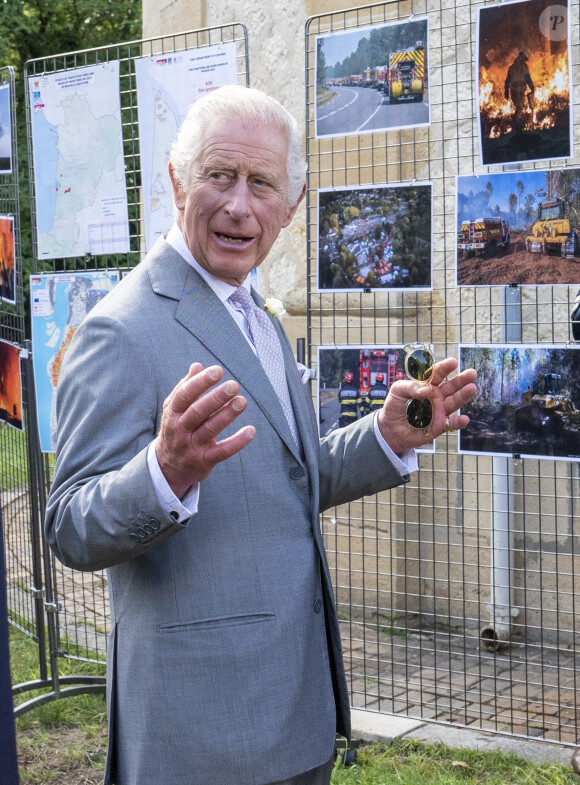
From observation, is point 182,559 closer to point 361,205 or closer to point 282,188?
point 282,188

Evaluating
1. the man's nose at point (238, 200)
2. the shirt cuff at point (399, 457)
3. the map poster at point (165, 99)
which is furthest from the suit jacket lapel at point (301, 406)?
the map poster at point (165, 99)

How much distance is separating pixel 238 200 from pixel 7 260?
8.78 feet

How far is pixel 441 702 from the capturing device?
439cm

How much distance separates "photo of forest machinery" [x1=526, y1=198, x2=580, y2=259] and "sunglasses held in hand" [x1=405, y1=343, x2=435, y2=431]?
1358 mm

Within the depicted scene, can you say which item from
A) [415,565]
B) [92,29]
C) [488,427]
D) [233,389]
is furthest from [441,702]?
[92,29]

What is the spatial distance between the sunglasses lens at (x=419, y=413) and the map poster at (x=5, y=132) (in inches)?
117

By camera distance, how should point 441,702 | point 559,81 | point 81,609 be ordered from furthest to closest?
point 81,609
point 441,702
point 559,81

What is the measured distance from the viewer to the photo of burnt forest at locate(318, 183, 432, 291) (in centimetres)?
378

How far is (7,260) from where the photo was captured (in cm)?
451

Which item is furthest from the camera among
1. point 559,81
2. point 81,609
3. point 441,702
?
point 81,609

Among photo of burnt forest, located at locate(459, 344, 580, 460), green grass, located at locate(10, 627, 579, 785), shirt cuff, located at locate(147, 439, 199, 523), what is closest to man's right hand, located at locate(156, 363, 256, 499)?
shirt cuff, located at locate(147, 439, 199, 523)

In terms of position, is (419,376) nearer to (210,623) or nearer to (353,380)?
(210,623)

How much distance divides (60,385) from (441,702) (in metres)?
3.02

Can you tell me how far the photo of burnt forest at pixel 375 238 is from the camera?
3.78 metres
